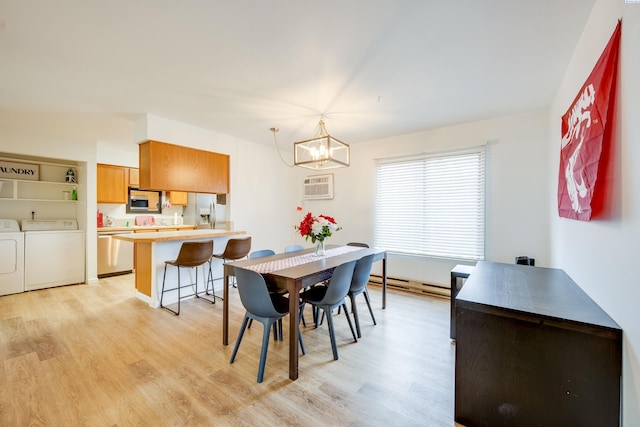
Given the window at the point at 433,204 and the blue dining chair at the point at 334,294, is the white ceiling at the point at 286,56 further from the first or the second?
the blue dining chair at the point at 334,294

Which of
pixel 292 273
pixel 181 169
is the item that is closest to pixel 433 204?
pixel 292 273

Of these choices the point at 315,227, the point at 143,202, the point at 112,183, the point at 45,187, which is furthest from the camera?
the point at 143,202

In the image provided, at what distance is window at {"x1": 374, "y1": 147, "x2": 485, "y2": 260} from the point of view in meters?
3.69

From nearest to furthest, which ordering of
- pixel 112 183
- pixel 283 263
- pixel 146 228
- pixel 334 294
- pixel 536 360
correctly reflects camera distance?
pixel 536 360
pixel 334 294
pixel 283 263
pixel 112 183
pixel 146 228

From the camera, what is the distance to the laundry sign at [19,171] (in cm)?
406

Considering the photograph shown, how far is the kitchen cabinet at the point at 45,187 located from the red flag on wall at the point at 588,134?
254 inches

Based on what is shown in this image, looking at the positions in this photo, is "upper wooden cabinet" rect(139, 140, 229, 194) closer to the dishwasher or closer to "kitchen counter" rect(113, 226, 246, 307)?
"kitchen counter" rect(113, 226, 246, 307)

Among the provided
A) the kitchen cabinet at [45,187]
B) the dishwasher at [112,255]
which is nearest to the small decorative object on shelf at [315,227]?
the dishwasher at [112,255]

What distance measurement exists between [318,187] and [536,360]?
4.29 meters

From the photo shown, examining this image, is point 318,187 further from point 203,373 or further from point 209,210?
point 203,373

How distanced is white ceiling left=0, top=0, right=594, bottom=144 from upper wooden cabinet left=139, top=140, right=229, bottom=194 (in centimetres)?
53

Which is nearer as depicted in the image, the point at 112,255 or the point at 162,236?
the point at 162,236

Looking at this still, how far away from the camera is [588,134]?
1530 mm

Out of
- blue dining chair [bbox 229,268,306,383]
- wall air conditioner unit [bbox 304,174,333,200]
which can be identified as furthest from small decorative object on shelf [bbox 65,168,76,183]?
blue dining chair [bbox 229,268,306,383]
